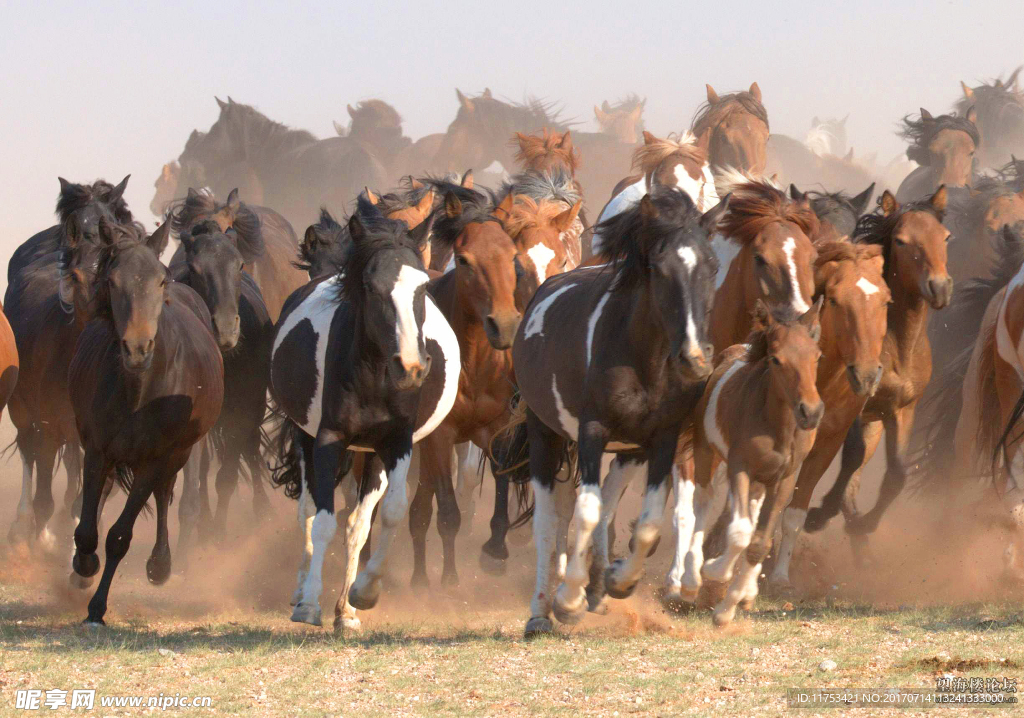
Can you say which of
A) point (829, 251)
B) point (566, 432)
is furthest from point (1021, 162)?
point (566, 432)

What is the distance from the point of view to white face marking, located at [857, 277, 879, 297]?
686 centimetres

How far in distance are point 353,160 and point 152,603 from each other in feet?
61.0

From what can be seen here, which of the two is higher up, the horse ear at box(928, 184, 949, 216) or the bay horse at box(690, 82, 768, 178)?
the bay horse at box(690, 82, 768, 178)

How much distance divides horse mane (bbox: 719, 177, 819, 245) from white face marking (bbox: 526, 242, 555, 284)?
147cm

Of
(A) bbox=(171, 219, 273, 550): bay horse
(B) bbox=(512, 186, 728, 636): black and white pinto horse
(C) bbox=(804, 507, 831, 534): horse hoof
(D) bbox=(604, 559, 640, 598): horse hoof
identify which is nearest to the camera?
(B) bbox=(512, 186, 728, 636): black and white pinto horse

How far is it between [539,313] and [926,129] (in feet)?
27.4

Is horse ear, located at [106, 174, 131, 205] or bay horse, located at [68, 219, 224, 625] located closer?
bay horse, located at [68, 219, 224, 625]

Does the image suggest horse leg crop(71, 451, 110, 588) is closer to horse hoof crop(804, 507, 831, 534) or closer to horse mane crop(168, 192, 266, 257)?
horse mane crop(168, 192, 266, 257)

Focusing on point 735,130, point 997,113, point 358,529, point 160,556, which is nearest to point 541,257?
point 358,529

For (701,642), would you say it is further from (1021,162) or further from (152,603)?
(1021,162)

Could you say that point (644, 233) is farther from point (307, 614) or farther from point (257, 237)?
point (257, 237)

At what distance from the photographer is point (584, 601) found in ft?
20.8

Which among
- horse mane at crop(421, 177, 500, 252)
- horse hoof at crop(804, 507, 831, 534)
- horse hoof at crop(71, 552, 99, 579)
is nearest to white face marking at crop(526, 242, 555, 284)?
horse mane at crop(421, 177, 500, 252)

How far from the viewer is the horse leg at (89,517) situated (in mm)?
6934
